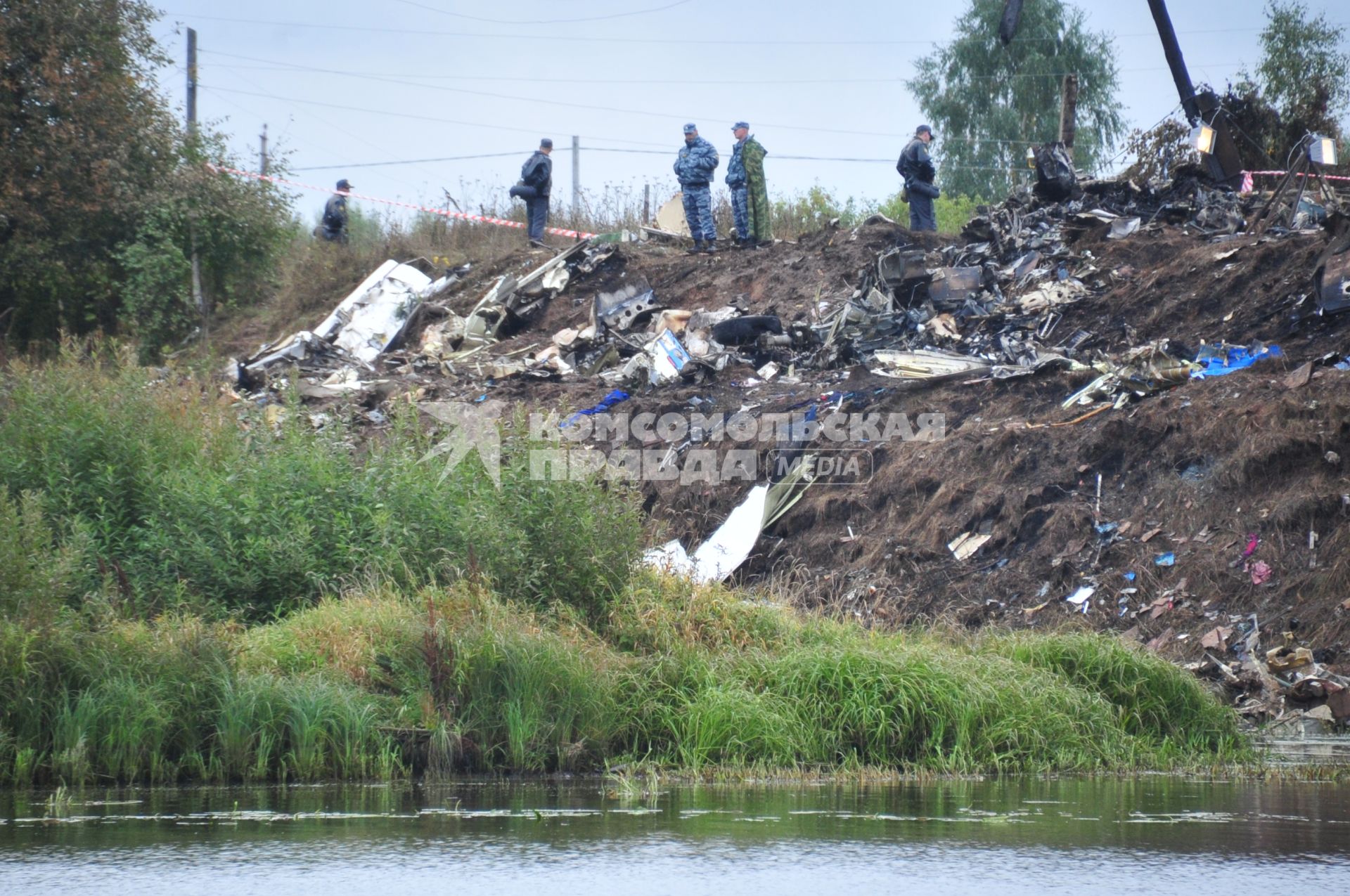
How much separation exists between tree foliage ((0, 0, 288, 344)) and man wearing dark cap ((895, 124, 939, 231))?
10848 millimetres

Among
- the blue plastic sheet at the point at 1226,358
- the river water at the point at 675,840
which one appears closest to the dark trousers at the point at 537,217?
the blue plastic sheet at the point at 1226,358

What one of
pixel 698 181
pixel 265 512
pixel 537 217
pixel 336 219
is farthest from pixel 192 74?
pixel 265 512

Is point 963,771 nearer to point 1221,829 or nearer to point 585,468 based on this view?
point 1221,829

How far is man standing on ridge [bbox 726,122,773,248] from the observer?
20.0 m

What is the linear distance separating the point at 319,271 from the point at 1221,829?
818 inches

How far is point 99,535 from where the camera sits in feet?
33.7

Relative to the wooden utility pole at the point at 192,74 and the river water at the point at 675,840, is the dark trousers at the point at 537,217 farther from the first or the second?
the river water at the point at 675,840

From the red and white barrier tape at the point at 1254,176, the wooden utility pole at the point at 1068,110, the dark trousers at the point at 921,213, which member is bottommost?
the dark trousers at the point at 921,213

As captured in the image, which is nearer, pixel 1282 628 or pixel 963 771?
pixel 963 771

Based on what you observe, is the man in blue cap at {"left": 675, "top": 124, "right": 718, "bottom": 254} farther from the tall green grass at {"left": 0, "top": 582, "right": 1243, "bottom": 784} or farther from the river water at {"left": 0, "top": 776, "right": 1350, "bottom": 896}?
the river water at {"left": 0, "top": 776, "right": 1350, "bottom": 896}

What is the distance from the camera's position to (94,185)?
20375 millimetres

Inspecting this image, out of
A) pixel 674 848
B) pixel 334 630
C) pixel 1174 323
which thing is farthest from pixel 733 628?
pixel 1174 323

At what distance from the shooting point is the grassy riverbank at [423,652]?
7625 mm

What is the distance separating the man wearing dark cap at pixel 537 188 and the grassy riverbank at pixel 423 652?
1126 cm
